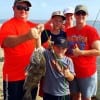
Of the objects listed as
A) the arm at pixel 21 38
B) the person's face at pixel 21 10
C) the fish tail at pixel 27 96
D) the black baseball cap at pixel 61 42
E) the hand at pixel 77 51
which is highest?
the person's face at pixel 21 10

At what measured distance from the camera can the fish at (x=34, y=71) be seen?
5620mm

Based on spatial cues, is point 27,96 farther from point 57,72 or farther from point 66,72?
point 66,72

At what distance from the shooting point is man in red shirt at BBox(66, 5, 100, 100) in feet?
20.9

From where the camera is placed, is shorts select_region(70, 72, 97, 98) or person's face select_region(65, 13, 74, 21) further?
person's face select_region(65, 13, 74, 21)

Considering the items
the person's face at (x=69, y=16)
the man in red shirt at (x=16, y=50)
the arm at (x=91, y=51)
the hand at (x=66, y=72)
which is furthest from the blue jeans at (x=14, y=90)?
the person's face at (x=69, y=16)

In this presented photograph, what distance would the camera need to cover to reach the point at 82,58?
6.43 meters

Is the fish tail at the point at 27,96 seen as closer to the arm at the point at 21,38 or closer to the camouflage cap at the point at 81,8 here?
the arm at the point at 21,38

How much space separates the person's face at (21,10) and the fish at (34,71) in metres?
0.62

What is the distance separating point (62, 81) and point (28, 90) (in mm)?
566

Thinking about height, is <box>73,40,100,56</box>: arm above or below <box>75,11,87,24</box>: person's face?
below

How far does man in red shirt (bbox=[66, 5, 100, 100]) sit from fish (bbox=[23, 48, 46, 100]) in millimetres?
753

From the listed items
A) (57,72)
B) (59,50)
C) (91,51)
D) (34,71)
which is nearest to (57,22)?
(59,50)

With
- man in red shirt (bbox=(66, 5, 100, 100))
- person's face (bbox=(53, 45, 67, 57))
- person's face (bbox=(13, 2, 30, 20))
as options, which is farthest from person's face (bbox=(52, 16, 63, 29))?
person's face (bbox=(13, 2, 30, 20))

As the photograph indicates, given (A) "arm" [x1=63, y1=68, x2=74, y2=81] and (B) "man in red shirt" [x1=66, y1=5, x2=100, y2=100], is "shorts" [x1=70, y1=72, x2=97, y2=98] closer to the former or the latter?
(B) "man in red shirt" [x1=66, y1=5, x2=100, y2=100]
